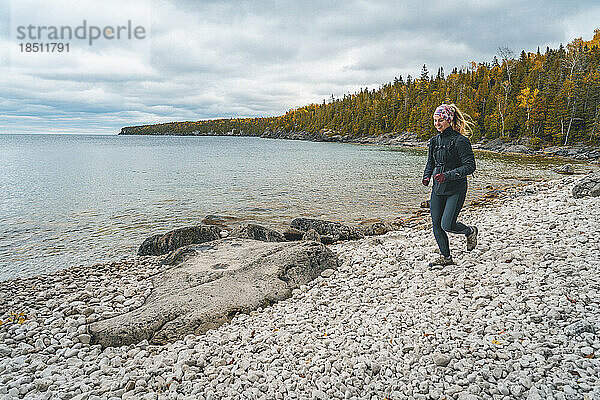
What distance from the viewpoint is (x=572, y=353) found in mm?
4703

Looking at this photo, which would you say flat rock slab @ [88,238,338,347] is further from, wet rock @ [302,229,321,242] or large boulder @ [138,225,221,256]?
wet rock @ [302,229,321,242]

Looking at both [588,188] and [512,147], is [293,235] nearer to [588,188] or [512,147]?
[588,188]

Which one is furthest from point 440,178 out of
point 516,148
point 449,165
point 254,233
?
point 516,148

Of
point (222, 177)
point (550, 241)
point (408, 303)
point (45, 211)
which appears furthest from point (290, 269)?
point (222, 177)

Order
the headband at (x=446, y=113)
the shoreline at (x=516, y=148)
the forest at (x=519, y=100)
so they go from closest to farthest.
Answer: the headband at (x=446, y=113) → the shoreline at (x=516, y=148) → the forest at (x=519, y=100)

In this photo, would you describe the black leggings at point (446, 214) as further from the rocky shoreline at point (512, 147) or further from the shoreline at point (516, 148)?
the rocky shoreline at point (512, 147)

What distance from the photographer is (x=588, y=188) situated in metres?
14.2

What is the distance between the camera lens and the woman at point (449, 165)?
7.21m

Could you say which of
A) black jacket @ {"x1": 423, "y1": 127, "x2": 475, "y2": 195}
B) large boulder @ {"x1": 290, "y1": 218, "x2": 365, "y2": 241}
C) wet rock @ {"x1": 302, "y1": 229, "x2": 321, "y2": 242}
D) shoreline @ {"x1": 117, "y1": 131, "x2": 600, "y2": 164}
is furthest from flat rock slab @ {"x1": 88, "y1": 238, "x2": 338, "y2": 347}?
shoreline @ {"x1": 117, "y1": 131, "x2": 600, "y2": 164}

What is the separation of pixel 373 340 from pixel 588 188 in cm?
1350

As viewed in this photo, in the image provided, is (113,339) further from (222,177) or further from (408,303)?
(222,177)

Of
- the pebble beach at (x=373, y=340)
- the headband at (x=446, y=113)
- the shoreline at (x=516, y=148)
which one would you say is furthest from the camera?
the shoreline at (x=516, y=148)

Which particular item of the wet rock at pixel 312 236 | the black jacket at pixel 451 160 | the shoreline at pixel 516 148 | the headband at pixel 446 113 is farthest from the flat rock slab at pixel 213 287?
the shoreline at pixel 516 148

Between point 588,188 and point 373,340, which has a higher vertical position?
point 588,188
